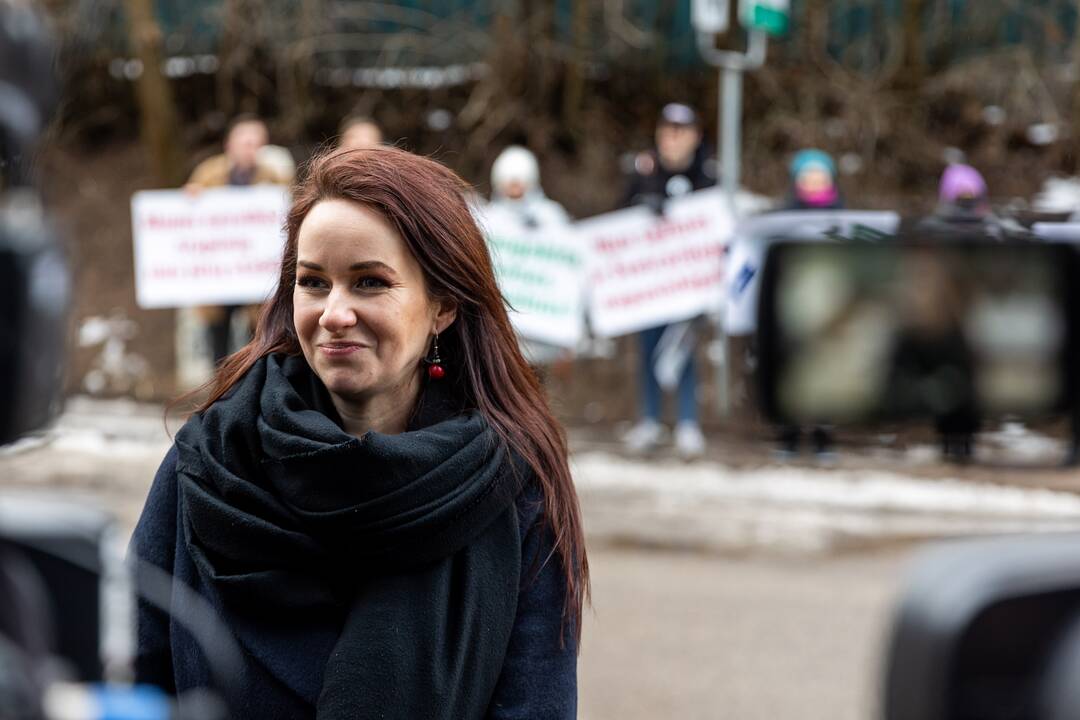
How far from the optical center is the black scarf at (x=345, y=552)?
2.23 m

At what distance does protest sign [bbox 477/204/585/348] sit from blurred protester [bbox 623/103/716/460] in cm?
49

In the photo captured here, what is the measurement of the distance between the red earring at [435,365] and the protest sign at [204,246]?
7678mm

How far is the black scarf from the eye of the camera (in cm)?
223

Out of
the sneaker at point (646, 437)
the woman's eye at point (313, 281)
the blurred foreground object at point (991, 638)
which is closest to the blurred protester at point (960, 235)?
the blurred foreground object at point (991, 638)

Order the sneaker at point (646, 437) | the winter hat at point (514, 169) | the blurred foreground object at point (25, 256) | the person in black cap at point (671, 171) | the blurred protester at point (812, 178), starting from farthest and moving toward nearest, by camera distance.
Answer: the sneaker at point (646, 437), the winter hat at point (514, 169), the person in black cap at point (671, 171), the blurred protester at point (812, 178), the blurred foreground object at point (25, 256)

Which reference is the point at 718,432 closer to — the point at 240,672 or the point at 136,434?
the point at 136,434

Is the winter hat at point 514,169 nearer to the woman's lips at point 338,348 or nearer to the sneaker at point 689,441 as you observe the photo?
the sneaker at point 689,441

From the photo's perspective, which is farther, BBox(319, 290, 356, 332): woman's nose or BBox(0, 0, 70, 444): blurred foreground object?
BBox(319, 290, 356, 332): woman's nose

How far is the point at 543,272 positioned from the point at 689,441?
138cm

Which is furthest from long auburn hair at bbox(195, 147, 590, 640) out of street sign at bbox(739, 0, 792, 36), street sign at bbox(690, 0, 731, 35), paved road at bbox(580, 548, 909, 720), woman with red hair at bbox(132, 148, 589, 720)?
street sign at bbox(690, 0, 731, 35)

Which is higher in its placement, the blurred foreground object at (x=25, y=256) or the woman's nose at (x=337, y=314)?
the blurred foreground object at (x=25, y=256)

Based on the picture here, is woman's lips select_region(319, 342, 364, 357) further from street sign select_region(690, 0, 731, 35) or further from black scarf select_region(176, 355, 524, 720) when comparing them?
street sign select_region(690, 0, 731, 35)

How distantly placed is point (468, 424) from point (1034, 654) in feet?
4.96

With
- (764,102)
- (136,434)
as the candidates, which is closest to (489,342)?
(136,434)
